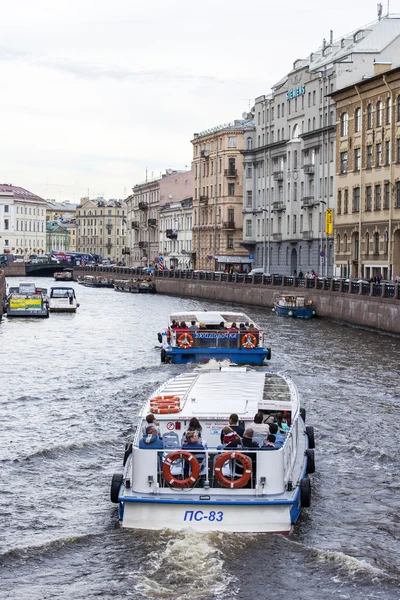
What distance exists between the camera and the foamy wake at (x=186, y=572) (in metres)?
16.5

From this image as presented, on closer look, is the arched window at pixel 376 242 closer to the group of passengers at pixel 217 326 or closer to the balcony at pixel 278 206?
the balcony at pixel 278 206

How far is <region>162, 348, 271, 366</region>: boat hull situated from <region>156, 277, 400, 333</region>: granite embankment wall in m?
12.7

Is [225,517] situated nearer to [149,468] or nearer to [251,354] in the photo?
[149,468]

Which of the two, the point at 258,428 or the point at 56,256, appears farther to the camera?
the point at 56,256

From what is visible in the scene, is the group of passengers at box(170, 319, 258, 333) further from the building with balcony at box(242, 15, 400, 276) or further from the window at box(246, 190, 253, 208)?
the window at box(246, 190, 253, 208)

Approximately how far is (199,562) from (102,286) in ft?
378

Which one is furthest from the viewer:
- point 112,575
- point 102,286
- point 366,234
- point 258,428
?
Result: point 102,286

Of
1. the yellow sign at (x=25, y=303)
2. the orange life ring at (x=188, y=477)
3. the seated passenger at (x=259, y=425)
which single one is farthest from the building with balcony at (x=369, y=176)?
the orange life ring at (x=188, y=477)

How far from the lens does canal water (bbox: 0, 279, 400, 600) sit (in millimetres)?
17094

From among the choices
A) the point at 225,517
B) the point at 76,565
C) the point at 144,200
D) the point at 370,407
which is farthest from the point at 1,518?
the point at 144,200

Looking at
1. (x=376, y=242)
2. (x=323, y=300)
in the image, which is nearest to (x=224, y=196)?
(x=376, y=242)

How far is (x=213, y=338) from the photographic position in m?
41.9

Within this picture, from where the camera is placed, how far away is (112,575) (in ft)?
57.1

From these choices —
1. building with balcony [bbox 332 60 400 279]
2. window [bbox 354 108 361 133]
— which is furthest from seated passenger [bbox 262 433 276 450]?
window [bbox 354 108 361 133]
